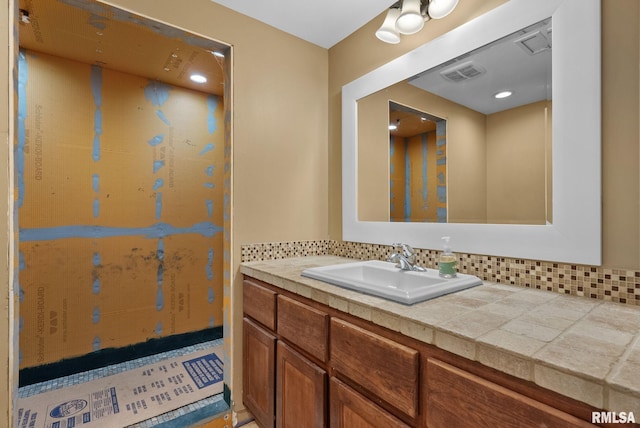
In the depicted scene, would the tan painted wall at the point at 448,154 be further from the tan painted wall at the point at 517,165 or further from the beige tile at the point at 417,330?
the beige tile at the point at 417,330

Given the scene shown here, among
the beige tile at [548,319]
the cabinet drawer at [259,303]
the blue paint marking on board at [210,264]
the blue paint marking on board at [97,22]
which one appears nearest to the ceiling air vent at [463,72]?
the beige tile at [548,319]

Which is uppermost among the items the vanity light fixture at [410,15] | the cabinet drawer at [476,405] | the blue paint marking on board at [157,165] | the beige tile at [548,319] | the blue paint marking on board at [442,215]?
the vanity light fixture at [410,15]

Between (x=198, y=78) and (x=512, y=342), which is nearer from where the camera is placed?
(x=512, y=342)

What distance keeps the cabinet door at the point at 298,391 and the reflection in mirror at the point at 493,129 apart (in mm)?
936

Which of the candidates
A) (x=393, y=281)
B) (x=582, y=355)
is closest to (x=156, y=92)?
(x=393, y=281)

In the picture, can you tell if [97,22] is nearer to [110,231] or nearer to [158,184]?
[158,184]

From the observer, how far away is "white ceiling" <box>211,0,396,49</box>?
1703 millimetres

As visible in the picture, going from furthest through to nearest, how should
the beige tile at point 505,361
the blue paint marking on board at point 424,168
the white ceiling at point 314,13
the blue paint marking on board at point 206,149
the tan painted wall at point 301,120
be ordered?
the blue paint marking on board at point 206,149
the white ceiling at point 314,13
the blue paint marking on board at point 424,168
the tan painted wall at point 301,120
the beige tile at point 505,361

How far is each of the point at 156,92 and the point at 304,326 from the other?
7.91 ft

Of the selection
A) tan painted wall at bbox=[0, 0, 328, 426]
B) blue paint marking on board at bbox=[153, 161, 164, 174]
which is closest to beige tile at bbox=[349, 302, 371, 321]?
tan painted wall at bbox=[0, 0, 328, 426]

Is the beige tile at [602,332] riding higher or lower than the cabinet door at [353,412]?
higher

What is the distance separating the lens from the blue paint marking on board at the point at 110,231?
6.80 ft

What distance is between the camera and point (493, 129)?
4.36 feet

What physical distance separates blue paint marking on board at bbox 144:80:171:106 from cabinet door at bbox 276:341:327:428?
7.55 ft
